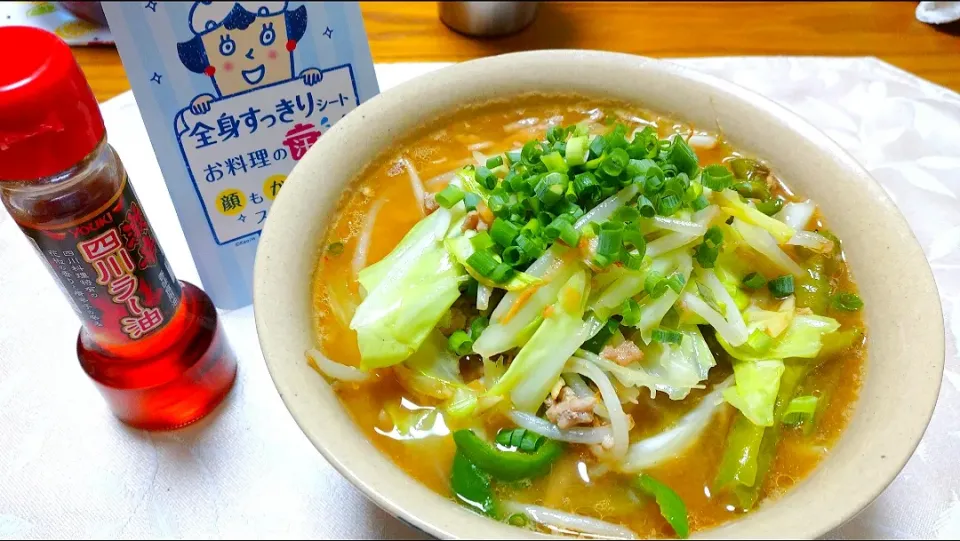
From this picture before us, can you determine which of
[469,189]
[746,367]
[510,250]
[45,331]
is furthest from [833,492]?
[45,331]

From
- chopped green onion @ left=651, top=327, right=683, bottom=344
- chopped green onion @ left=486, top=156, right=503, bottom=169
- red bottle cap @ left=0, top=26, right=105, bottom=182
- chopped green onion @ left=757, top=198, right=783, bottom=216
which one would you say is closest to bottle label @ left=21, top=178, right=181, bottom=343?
red bottle cap @ left=0, top=26, right=105, bottom=182

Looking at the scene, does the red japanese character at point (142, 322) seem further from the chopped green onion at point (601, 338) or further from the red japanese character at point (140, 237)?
the chopped green onion at point (601, 338)

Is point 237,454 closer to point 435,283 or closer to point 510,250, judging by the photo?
point 435,283

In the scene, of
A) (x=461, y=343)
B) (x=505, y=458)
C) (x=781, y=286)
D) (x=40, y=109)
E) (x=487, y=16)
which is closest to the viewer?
(x=40, y=109)

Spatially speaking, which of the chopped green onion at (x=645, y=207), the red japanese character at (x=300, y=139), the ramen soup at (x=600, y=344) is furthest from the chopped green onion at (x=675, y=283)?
the red japanese character at (x=300, y=139)

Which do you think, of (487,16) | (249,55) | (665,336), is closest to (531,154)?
(665,336)

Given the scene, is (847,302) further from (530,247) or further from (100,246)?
(100,246)

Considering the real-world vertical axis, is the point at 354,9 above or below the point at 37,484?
above
